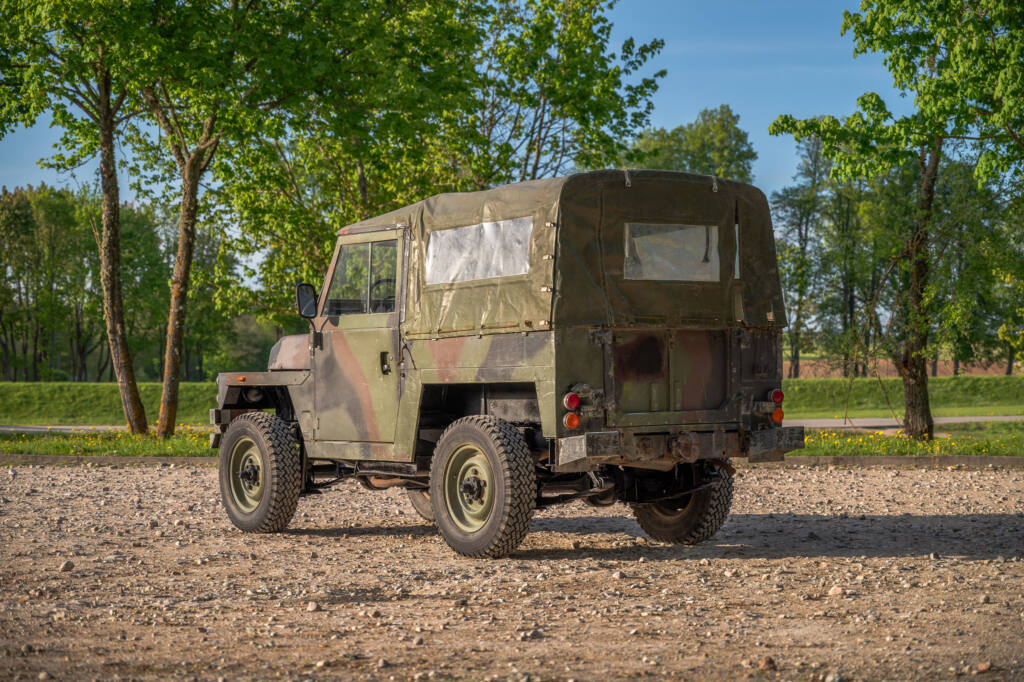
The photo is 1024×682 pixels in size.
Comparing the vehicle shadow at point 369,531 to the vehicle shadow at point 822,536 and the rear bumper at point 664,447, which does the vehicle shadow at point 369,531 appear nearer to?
the vehicle shadow at point 822,536

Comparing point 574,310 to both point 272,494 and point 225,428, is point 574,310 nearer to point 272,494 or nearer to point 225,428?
point 272,494

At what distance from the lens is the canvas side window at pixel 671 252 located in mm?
8555

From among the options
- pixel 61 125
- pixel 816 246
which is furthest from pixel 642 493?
pixel 816 246

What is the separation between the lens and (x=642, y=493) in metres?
9.50

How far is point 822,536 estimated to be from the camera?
9.88 meters

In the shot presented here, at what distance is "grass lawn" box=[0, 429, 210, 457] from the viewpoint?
1825 centimetres

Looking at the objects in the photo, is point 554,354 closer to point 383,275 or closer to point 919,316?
point 383,275

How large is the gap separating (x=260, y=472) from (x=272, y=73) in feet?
32.7

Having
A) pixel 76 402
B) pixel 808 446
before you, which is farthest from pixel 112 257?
pixel 76 402

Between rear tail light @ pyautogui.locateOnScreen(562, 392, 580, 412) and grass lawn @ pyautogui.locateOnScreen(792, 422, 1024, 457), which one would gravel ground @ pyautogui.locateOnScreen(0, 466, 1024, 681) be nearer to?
rear tail light @ pyautogui.locateOnScreen(562, 392, 580, 412)

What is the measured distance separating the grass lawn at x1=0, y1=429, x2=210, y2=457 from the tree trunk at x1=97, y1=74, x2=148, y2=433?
81 cm

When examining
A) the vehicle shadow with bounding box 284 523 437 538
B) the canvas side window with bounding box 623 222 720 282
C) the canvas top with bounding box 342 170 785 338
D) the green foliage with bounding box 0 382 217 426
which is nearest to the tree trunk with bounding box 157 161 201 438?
the vehicle shadow with bounding box 284 523 437 538

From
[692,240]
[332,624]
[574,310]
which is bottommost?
[332,624]

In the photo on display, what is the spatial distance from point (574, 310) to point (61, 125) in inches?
550
